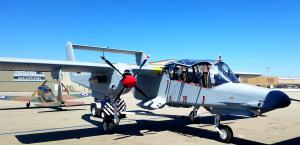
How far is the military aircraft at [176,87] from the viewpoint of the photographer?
34.7 ft

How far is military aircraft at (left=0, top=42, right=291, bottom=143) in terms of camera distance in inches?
416

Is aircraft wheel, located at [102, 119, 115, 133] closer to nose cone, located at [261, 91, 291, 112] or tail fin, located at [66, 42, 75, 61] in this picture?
nose cone, located at [261, 91, 291, 112]

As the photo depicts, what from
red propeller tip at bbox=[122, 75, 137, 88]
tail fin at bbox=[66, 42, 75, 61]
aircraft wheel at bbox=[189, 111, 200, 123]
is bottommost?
aircraft wheel at bbox=[189, 111, 200, 123]

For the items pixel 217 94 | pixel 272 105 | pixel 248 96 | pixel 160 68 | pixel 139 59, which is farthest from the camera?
pixel 139 59

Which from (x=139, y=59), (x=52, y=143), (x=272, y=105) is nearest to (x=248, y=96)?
(x=272, y=105)

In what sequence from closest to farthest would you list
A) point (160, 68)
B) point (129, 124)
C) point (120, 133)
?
point (120, 133) → point (160, 68) → point (129, 124)

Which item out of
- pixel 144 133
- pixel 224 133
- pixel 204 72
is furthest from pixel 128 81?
pixel 224 133

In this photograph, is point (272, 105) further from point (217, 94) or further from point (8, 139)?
point (8, 139)

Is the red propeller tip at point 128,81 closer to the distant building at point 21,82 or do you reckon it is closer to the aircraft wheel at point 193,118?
the aircraft wheel at point 193,118

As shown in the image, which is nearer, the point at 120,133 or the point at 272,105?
the point at 272,105

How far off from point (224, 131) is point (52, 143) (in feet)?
22.0

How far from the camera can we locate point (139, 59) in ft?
58.2

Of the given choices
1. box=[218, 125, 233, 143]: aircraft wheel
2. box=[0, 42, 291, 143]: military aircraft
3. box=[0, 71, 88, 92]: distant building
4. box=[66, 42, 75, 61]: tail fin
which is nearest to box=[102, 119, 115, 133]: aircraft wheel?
box=[0, 42, 291, 143]: military aircraft

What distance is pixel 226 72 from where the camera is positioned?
11.8 metres
